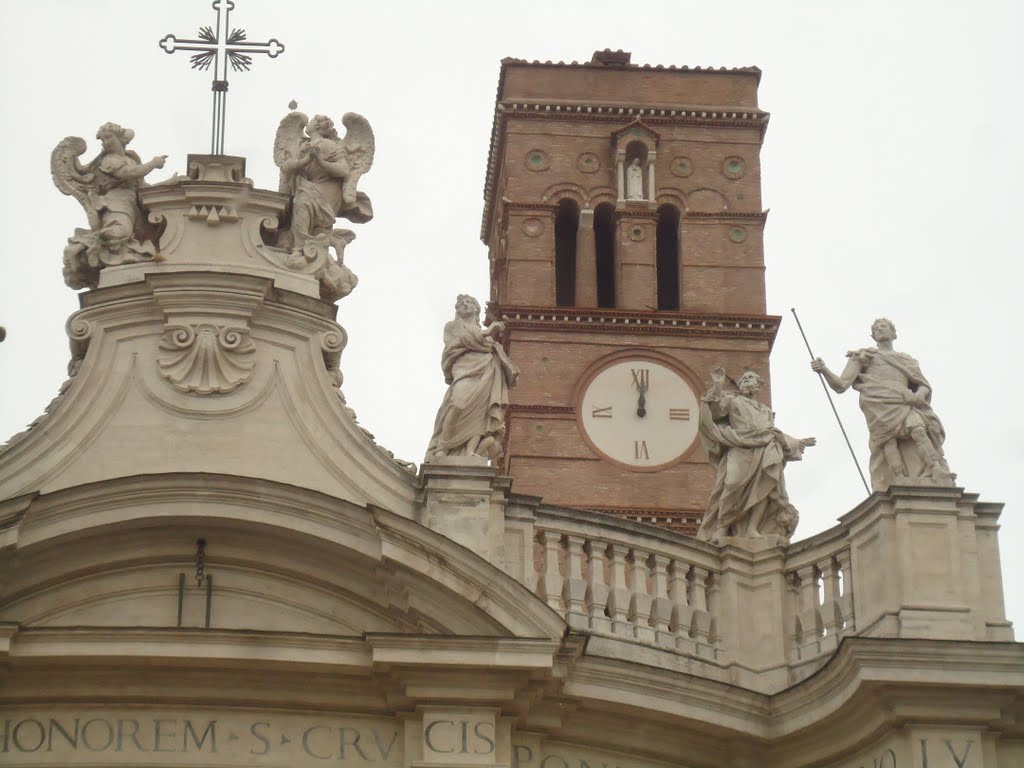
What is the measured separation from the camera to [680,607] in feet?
63.1

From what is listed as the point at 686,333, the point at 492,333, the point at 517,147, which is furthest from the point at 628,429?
the point at 492,333

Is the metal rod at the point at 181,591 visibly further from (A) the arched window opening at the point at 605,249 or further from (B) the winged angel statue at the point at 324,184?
(A) the arched window opening at the point at 605,249

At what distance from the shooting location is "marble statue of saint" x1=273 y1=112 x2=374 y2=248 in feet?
66.5

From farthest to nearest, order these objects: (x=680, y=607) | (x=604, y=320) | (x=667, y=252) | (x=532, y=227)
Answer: (x=667, y=252) < (x=532, y=227) < (x=604, y=320) < (x=680, y=607)

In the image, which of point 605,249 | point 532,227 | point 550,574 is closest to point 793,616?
point 550,574

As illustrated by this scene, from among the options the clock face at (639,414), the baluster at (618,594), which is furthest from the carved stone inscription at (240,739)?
the clock face at (639,414)

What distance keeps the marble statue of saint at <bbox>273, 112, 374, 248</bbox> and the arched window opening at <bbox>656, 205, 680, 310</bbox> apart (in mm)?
22285

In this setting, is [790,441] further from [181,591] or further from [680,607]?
[181,591]

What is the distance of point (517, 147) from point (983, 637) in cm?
2513

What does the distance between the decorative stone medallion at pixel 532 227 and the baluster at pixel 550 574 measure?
22943 millimetres

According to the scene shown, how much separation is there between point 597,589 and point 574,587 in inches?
6.7

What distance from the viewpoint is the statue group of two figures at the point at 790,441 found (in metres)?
19.3

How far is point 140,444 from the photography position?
62.7 ft

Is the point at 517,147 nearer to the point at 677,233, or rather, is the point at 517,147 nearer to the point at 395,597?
the point at 677,233
